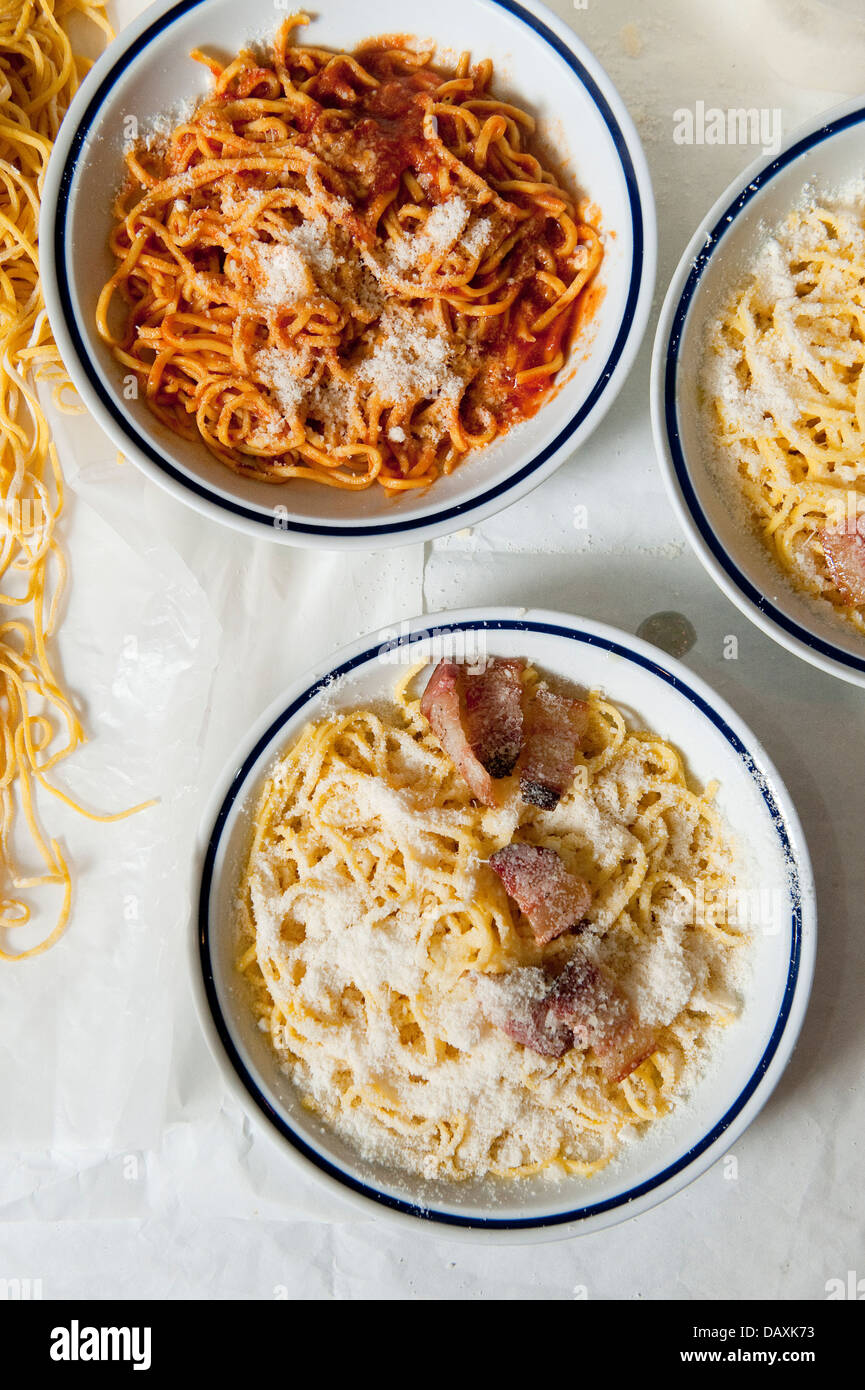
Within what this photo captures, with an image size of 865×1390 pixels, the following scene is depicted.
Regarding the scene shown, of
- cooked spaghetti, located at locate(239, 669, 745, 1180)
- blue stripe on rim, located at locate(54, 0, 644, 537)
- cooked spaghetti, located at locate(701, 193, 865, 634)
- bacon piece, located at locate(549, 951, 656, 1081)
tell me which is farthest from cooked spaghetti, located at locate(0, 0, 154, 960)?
cooked spaghetti, located at locate(701, 193, 865, 634)

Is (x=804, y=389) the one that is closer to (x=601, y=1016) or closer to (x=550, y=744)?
(x=550, y=744)

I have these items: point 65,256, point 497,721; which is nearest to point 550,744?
point 497,721

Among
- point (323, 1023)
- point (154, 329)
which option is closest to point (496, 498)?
point (154, 329)

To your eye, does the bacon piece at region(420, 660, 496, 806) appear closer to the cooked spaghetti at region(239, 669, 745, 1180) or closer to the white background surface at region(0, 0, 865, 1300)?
the cooked spaghetti at region(239, 669, 745, 1180)

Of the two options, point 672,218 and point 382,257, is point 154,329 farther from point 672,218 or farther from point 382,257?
point 672,218

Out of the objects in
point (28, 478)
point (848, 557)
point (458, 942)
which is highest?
point (28, 478)

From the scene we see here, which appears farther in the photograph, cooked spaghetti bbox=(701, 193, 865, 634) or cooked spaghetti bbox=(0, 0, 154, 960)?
cooked spaghetti bbox=(0, 0, 154, 960)

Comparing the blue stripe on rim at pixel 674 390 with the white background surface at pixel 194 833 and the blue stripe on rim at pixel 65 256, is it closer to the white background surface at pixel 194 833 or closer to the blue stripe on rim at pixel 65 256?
the blue stripe on rim at pixel 65 256
